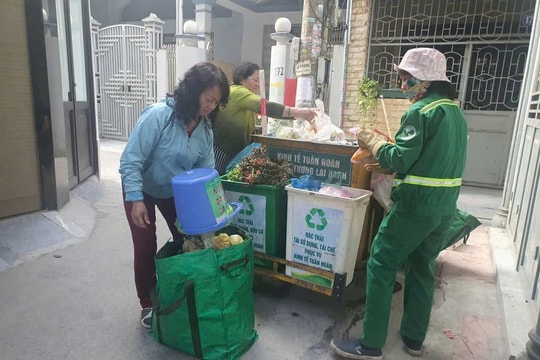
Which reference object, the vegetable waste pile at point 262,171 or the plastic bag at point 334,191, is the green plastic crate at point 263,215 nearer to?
the vegetable waste pile at point 262,171

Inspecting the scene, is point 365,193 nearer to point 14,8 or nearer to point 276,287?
point 276,287

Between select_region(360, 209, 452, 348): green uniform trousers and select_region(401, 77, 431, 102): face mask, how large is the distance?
603 mm

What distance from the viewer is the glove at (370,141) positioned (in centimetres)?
198

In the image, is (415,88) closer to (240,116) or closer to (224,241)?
(224,241)

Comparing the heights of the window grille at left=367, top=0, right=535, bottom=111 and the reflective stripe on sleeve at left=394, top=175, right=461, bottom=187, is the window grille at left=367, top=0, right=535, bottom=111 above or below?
above

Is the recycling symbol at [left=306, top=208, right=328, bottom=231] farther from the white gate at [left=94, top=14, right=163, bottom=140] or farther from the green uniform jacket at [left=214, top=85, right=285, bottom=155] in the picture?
the white gate at [left=94, top=14, right=163, bottom=140]

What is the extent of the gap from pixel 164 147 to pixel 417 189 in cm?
131

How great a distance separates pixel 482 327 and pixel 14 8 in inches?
171

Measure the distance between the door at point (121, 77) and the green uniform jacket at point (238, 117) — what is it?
6.16 metres

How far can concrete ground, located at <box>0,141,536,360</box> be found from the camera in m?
2.15

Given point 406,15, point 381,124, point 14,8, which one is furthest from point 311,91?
point 14,8

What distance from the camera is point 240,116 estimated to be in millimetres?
3061

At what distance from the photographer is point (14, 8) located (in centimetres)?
328

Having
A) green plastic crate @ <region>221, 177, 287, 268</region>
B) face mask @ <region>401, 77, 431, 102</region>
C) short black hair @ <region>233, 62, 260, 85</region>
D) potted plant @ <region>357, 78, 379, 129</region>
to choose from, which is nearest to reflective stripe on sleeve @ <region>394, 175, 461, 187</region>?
face mask @ <region>401, 77, 431, 102</region>
